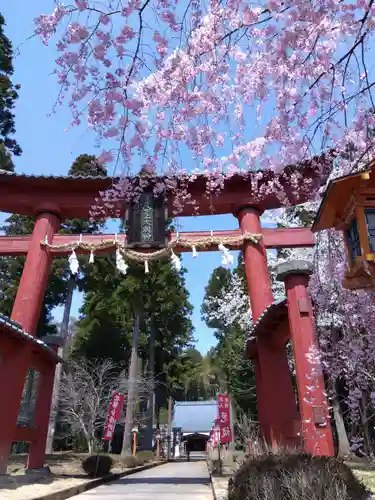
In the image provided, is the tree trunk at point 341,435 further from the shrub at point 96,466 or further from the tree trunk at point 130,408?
the tree trunk at point 130,408

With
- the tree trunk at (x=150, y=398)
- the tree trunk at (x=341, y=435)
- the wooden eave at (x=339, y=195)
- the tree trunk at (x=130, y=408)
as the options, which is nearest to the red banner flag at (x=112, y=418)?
the tree trunk at (x=130, y=408)

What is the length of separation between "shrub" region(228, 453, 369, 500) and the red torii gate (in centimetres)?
301

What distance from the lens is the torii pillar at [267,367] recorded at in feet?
29.0

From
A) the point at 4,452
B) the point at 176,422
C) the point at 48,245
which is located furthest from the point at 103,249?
the point at 176,422

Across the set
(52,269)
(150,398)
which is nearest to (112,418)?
(52,269)

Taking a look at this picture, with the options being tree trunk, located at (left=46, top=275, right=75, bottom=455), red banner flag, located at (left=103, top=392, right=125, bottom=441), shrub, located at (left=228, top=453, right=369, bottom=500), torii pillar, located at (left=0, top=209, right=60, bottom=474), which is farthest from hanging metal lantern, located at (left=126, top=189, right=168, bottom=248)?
tree trunk, located at (left=46, top=275, right=75, bottom=455)

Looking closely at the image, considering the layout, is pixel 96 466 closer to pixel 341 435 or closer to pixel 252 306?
pixel 252 306

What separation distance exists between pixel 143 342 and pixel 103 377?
4429mm

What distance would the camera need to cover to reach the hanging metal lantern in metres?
10.3

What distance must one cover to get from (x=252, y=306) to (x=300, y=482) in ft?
Result: 20.1

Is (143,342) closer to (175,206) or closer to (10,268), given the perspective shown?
(10,268)

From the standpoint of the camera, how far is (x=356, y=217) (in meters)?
5.15

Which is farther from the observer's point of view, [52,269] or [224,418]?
[52,269]

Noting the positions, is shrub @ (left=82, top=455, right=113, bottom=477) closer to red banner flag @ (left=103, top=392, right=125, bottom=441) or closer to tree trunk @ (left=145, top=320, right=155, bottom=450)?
red banner flag @ (left=103, top=392, right=125, bottom=441)
